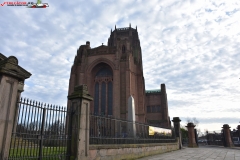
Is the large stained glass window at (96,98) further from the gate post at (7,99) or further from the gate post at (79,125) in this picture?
the gate post at (7,99)

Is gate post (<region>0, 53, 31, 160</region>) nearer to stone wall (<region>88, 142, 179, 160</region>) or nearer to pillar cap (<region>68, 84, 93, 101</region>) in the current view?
pillar cap (<region>68, 84, 93, 101</region>)

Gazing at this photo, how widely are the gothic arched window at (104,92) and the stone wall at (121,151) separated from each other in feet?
55.4

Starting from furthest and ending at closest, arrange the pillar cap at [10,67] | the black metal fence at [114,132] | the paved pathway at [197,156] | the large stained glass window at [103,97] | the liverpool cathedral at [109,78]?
the large stained glass window at [103,97] → the liverpool cathedral at [109,78] → the paved pathway at [197,156] → the black metal fence at [114,132] → the pillar cap at [10,67]

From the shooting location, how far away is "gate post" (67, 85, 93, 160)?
19.3 ft

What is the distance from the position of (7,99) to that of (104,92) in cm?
2471

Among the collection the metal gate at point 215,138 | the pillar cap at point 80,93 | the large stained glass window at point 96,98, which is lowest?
the metal gate at point 215,138

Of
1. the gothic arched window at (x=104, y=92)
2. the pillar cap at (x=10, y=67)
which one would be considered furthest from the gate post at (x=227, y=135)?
the pillar cap at (x=10, y=67)

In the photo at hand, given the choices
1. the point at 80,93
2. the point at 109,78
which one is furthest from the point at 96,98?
the point at 80,93

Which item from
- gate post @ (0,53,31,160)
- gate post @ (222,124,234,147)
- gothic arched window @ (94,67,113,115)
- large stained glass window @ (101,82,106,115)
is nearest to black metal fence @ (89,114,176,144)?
gate post @ (0,53,31,160)

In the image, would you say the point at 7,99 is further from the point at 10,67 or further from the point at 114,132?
the point at 114,132

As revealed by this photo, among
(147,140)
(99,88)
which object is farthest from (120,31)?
(147,140)

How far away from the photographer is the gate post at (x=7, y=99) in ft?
13.4

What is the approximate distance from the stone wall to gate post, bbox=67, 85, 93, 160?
431 millimetres

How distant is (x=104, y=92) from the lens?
2902 cm
